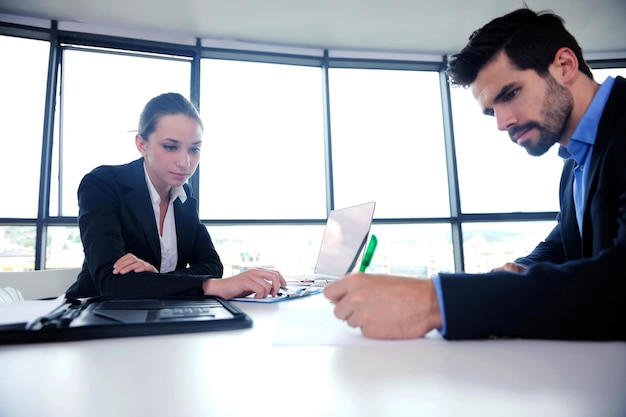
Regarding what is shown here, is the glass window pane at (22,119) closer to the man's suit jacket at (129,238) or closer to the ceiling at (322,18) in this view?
the ceiling at (322,18)

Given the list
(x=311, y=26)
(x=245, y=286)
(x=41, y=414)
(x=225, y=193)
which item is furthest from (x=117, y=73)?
(x=41, y=414)

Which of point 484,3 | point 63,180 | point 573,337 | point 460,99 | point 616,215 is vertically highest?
point 484,3

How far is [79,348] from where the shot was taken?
513 mm

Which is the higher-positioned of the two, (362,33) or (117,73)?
(362,33)

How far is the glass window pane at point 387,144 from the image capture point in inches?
152

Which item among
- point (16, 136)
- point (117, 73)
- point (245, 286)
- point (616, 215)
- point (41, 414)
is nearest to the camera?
point (41, 414)

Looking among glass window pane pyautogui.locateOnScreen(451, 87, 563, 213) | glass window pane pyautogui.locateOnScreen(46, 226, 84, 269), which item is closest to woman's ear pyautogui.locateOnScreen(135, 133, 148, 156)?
glass window pane pyautogui.locateOnScreen(46, 226, 84, 269)

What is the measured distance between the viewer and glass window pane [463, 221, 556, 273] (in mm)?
3836

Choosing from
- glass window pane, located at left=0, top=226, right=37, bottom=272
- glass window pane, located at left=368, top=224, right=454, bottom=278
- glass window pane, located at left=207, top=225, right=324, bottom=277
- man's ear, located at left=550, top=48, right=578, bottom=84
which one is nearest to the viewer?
man's ear, located at left=550, top=48, right=578, bottom=84

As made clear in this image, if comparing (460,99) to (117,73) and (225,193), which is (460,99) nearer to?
(225,193)

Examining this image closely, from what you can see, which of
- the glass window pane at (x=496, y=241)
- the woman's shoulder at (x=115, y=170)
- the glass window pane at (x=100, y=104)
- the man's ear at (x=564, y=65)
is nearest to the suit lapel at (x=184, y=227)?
the woman's shoulder at (x=115, y=170)

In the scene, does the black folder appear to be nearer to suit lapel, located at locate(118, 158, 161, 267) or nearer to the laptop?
suit lapel, located at locate(118, 158, 161, 267)

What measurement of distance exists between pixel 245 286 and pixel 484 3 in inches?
145

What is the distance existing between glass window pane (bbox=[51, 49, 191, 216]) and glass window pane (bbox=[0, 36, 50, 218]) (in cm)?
19
